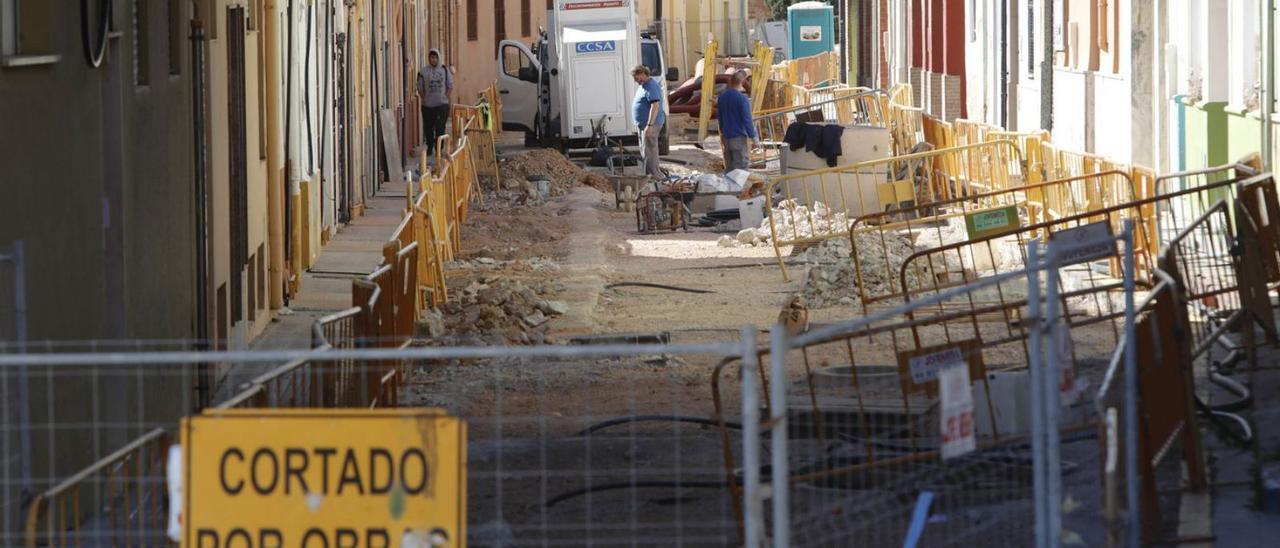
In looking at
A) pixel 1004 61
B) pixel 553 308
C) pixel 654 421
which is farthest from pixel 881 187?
pixel 1004 61

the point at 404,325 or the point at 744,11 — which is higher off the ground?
the point at 744,11

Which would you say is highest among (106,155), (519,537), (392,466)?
(106,155)

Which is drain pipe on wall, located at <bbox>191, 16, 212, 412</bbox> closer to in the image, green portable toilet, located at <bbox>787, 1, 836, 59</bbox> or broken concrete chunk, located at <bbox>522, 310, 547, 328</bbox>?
broken concrete chunk, located at <bbox>522, 310, 547, 328</bbox>

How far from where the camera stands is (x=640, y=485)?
9055 millimetres

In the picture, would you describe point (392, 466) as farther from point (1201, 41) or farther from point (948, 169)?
point (948, 169)

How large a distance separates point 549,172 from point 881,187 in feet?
43.9

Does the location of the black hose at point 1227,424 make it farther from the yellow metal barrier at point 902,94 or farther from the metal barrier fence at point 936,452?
the yellow metal barrier at point 902,94

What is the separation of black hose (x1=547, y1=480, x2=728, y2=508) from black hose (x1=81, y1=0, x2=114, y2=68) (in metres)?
2.95

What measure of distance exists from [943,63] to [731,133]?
1289 centimetres

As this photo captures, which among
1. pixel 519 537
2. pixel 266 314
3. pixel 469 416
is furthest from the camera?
pixel 266 314

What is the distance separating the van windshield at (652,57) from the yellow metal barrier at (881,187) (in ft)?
40.9

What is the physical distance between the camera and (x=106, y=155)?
30.5ft

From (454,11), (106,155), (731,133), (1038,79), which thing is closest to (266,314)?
(106,155)

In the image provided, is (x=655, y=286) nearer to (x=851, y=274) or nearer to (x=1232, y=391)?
(x=851, y=274)
